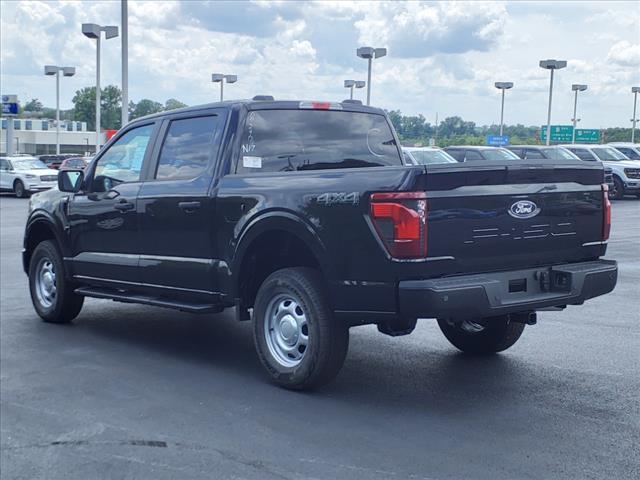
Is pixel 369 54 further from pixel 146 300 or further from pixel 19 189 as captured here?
pixel 146 300

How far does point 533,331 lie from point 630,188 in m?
25.0

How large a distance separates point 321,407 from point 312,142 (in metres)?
2.30

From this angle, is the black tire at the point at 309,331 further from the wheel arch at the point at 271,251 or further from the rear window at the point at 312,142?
the rear window at the point at 312,142

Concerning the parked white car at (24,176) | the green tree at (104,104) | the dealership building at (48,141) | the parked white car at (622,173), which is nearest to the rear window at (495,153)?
the parked white car at (622,173)

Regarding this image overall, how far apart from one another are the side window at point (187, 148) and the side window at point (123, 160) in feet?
1.07

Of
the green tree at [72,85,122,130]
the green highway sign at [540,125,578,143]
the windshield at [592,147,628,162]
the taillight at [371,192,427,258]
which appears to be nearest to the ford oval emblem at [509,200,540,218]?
the taillight at [371,192,427,258]

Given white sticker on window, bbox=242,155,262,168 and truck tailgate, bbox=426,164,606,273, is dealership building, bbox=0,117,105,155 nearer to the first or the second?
white sticker on window, bbox=242,155,262,168

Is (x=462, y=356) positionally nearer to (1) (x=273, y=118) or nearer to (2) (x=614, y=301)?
(1) (x=273, y=118)

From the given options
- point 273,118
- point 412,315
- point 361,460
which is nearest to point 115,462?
point 361,460

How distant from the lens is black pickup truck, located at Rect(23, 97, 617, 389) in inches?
216

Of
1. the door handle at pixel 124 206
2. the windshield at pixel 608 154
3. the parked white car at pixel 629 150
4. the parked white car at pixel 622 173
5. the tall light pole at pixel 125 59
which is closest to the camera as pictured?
the door handle at pixel 124 206

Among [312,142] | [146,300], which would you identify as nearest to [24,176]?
[146,300]

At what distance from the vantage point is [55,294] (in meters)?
8.93

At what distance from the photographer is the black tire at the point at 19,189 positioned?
34.2m
